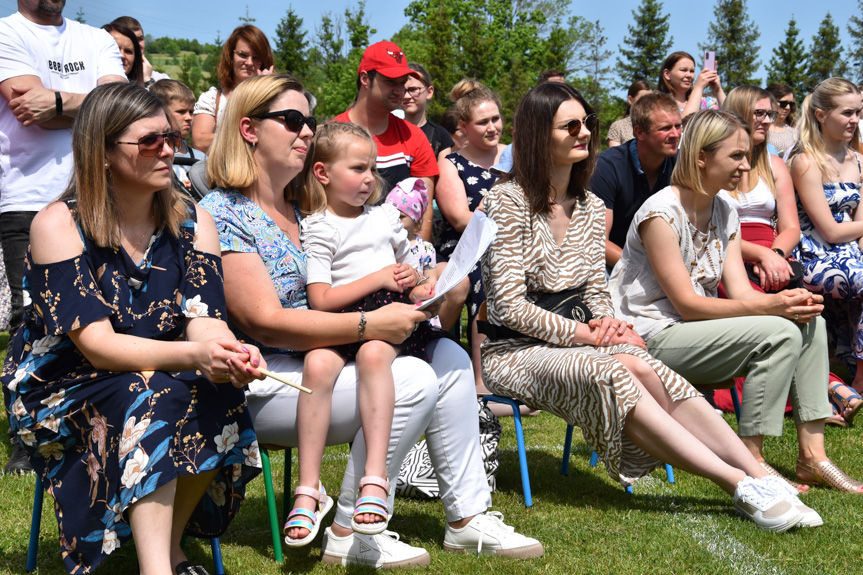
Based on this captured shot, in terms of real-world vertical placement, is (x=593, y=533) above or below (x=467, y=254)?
below

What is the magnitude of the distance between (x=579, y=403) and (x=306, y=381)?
1.27 meters

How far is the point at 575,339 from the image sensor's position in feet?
12.5

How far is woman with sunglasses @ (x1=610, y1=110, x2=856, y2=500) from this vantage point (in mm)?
4016

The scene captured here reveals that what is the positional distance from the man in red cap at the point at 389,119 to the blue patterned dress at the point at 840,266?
109 inches

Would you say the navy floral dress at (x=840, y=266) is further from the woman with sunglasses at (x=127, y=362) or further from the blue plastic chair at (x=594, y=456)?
the woman with sunglasses at (x=127, y=362)

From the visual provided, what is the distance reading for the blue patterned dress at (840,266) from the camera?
594cm

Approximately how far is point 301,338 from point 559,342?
1.31m

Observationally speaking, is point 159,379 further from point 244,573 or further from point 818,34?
point 818,34

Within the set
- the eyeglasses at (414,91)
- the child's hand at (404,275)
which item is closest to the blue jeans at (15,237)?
the child's hand at (404,275)

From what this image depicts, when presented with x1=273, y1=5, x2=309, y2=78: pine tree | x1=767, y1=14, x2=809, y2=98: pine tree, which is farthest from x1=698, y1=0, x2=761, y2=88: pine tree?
x1=273, y1=5, x2=309, y2=78: pine tree

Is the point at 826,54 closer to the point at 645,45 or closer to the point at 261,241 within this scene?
the point at 645,45

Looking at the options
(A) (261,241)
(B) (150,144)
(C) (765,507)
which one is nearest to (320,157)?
(A) (261,241)

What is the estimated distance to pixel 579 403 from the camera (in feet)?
12.0

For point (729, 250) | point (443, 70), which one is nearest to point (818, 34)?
point (443, 70)
